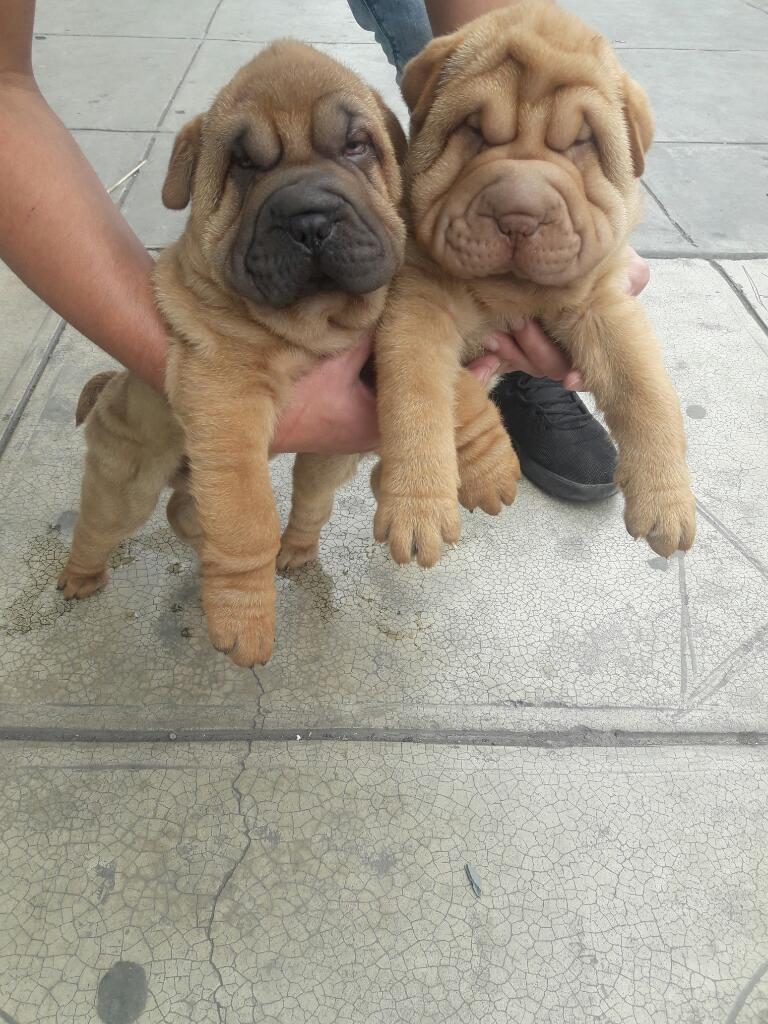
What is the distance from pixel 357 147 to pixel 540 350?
680 mm

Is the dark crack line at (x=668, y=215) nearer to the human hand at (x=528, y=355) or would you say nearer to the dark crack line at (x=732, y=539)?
the dark crack line at (x=732, y=539)

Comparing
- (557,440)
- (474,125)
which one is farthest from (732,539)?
(474,125)

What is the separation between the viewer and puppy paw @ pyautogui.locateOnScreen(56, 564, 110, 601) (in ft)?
7.88

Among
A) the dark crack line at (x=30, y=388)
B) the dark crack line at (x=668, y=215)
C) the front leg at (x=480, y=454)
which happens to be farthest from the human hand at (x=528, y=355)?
the dark crack line at (x=668, y=215)

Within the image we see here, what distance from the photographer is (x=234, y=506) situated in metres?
1.69

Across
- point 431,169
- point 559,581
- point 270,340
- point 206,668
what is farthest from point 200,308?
point 559,581

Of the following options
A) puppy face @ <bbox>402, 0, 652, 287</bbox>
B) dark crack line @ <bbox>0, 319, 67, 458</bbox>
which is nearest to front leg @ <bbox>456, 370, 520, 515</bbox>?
puppy face @ <bbox>402, 0, 652, 287</bbox>

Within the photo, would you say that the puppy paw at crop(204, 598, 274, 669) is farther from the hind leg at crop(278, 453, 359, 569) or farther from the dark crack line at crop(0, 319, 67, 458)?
the dark crack line at crop(0, 319, 67, 458)

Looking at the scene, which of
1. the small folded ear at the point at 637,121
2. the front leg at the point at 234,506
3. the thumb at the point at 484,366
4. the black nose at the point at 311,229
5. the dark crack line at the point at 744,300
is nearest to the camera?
the black nose at the point at 311,229

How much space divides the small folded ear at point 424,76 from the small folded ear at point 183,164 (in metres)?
0.50

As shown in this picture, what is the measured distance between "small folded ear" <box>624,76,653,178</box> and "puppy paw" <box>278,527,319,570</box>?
1413 mm

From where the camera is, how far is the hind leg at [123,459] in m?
1.98

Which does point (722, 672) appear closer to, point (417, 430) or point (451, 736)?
point (451, 736)

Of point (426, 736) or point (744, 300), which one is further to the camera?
point (744, 300)
